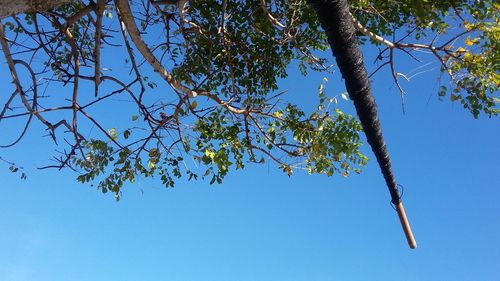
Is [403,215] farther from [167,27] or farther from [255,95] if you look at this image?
[167,27]

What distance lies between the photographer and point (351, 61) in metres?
2.59

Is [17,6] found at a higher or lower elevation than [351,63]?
higher

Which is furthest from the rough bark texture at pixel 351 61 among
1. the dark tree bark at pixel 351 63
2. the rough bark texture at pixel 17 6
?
the rough bark texture at pixel 17 6

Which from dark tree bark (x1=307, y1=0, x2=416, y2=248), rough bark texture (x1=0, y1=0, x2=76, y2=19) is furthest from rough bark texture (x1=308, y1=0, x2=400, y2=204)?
rough bark texture (x1=0, y1=0, x2=76, y2=19)

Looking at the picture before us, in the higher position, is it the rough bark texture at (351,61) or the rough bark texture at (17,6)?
the rough bark texture at (17,6)

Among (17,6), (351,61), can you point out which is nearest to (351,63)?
(351,61)

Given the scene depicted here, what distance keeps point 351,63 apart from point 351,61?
0.01 m

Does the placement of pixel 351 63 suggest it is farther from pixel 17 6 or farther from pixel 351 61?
pixel 17 6

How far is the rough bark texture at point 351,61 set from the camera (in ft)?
7.82

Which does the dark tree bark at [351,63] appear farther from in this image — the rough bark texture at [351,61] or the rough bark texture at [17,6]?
the rough bark texture at [17,6]

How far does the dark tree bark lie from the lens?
7.82 ft

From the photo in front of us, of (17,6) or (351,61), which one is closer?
(351,61)

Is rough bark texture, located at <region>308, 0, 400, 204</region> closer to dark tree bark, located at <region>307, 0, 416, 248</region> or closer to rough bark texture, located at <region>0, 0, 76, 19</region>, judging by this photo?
dark tree bark, located at <region>307, 0, 416, 248</region>

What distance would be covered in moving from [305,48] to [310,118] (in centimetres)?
103
